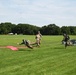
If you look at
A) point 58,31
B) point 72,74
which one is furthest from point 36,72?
point 58,31

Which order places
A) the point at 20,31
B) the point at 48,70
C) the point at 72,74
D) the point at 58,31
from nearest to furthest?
the point at 72,74, the point at 48,70, the point at 58,31, the point at 20,31

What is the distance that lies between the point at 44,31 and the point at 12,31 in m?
22.3

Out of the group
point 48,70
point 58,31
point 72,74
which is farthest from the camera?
point 58,31

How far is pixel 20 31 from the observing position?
186625 mm

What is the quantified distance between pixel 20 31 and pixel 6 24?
11.4 m

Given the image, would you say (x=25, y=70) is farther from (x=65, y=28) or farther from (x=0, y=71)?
(x=65, y=28)

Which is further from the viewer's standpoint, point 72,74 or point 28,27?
point 28,27

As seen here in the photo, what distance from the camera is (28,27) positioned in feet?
617

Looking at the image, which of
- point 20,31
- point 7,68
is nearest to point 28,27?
point 20,31

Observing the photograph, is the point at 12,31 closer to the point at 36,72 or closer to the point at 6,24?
the point at 6,24

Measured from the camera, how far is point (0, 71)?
14.1 meters

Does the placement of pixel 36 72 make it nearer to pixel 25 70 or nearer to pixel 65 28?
pixel 25 70

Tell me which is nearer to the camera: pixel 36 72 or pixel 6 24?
pixel 36 72

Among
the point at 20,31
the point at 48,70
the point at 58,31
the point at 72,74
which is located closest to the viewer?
the point at 72,74
